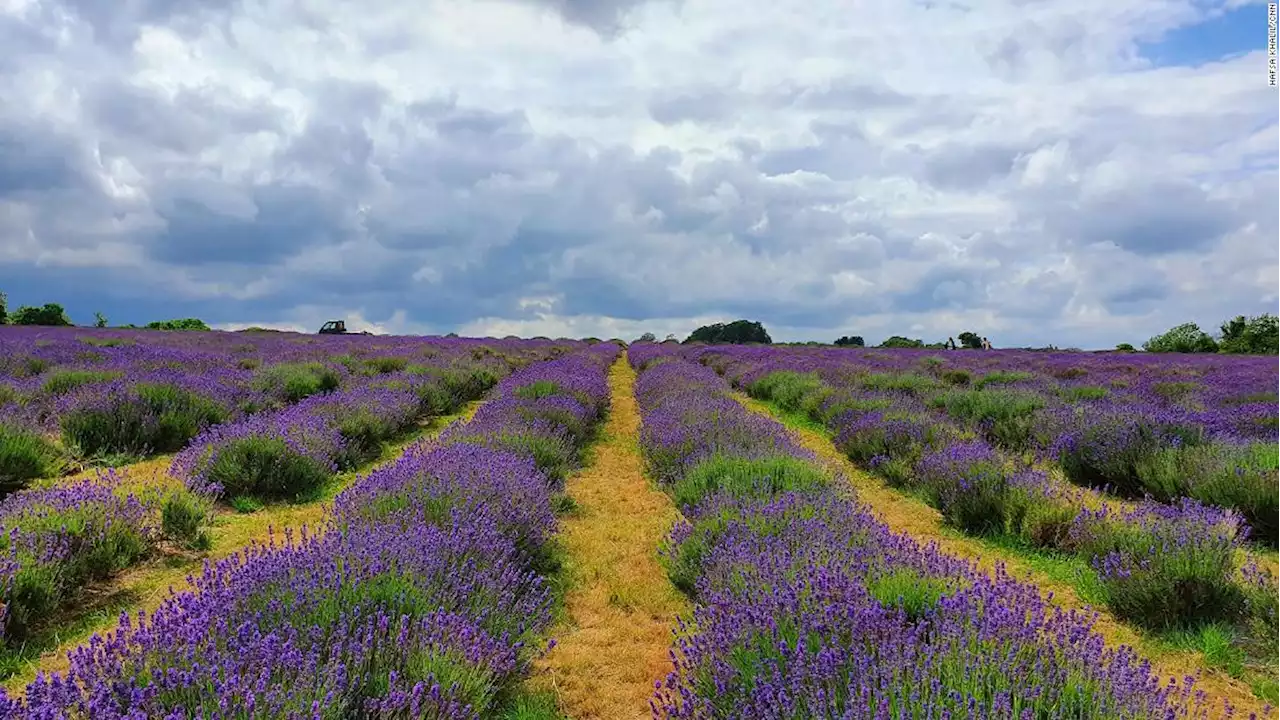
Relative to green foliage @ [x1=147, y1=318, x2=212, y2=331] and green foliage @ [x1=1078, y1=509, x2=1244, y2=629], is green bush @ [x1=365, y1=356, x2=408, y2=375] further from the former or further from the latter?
green foliage @ [x1=147, y1=318, x2=212, y2=331]

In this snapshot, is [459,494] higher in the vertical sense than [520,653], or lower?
higher

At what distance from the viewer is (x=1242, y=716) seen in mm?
3010

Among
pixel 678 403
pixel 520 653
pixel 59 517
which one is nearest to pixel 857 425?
pixel 678 403

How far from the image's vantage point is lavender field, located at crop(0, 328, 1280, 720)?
7.46ft

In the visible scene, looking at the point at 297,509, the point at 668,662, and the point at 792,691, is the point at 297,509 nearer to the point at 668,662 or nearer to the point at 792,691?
the point at 668,662

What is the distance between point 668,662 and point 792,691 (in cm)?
136

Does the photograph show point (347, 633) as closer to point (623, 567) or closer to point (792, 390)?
point (623, 567)

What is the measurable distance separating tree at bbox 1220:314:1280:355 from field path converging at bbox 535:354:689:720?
4765 centimetres

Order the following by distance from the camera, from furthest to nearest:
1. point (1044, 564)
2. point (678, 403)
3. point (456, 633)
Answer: point (678, 403), point (1044, 564), point (456, 633)

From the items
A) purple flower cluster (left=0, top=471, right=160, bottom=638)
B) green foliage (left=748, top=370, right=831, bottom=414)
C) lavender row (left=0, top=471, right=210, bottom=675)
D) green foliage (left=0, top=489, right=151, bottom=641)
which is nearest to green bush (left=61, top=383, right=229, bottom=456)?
lavender row (left=0, top=471, right=210, bottom=675)

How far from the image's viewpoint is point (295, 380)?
11898 mm

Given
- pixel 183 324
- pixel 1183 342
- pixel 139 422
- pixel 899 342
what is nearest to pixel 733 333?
pixel 899 342

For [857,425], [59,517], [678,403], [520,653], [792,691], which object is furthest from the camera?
[678,403]

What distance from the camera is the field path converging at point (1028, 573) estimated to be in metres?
3.29
